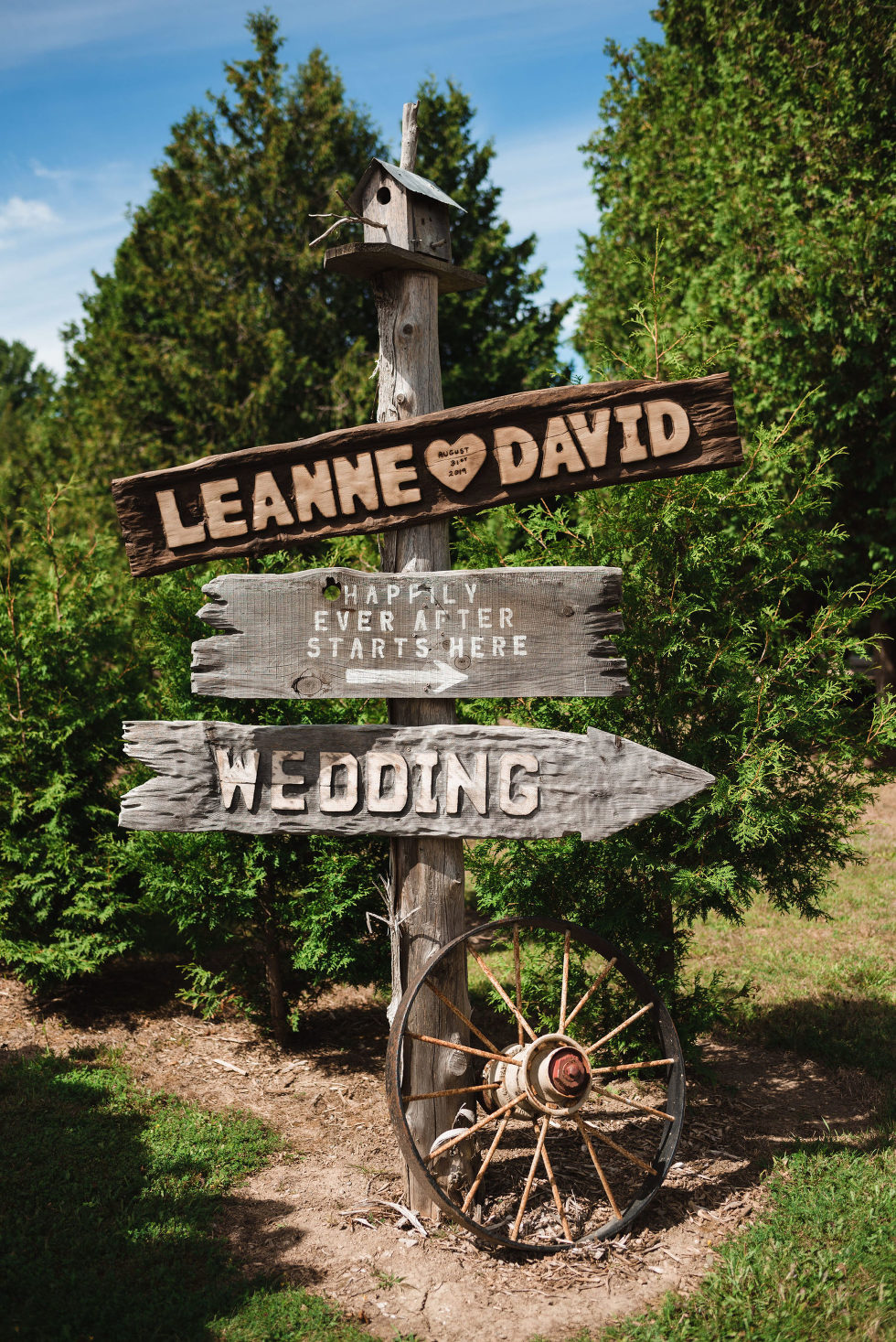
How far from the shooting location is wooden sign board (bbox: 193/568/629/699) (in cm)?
388

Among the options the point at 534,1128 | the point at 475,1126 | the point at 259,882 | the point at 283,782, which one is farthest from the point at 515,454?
the point at 534,1128

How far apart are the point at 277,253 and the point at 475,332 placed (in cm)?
400

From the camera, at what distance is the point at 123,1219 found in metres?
4.04

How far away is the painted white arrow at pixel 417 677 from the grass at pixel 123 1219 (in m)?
2.35

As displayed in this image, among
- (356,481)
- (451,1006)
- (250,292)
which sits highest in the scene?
(250,292)

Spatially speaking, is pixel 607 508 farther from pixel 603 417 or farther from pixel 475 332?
pixel 475 332

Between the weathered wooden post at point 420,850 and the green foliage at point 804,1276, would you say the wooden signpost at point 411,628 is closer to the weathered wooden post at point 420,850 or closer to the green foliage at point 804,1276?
the weathered wooden post at point 420,850

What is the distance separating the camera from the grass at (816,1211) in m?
3.40

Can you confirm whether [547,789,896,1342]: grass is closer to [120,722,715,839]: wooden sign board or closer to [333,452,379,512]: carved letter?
[120,722,715,839]: wooden sign board

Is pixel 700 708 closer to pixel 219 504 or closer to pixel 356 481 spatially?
pixel 356 481

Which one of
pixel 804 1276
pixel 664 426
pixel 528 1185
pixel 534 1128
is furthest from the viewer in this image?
pixel 534 1128

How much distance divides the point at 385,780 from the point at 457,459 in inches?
54.2

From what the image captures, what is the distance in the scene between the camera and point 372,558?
7.12 meters

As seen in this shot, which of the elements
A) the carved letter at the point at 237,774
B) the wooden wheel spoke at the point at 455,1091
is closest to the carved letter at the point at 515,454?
the carved letter at the point at 237,774
